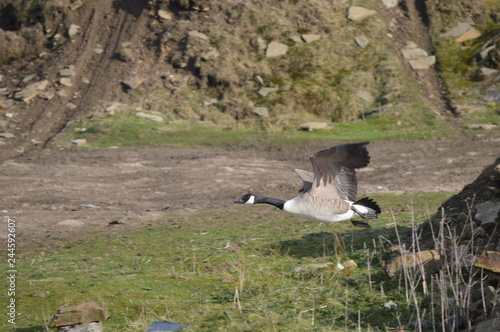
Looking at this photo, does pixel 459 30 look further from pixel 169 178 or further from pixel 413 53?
pixel 169 178

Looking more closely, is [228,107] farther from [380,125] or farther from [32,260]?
[32,260]

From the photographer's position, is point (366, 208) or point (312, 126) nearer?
point (366, 208)

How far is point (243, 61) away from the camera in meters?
28.1

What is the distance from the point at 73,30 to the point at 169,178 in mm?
15363

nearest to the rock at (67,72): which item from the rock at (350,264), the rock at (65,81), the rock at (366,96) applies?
the rock at (65,81)

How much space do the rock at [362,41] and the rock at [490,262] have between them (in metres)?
23.7

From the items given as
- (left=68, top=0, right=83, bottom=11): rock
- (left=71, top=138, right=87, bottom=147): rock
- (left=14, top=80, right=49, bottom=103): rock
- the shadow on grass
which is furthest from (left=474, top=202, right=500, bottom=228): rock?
(left=68, top=0, right=83, bottom=11): rock

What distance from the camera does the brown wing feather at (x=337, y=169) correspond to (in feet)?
24.9

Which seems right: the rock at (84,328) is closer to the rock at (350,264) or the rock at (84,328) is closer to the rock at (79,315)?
the rock at (79,315)

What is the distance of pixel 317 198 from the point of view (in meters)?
8.14

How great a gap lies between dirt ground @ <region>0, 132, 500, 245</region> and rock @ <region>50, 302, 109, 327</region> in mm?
5615

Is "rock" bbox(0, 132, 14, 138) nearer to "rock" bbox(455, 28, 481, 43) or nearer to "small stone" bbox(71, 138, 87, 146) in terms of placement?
"small stone" bbox(71, 138, 87, 146)

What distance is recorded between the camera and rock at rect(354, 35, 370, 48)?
29711mm

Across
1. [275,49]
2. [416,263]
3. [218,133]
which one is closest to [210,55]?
[275,49]
